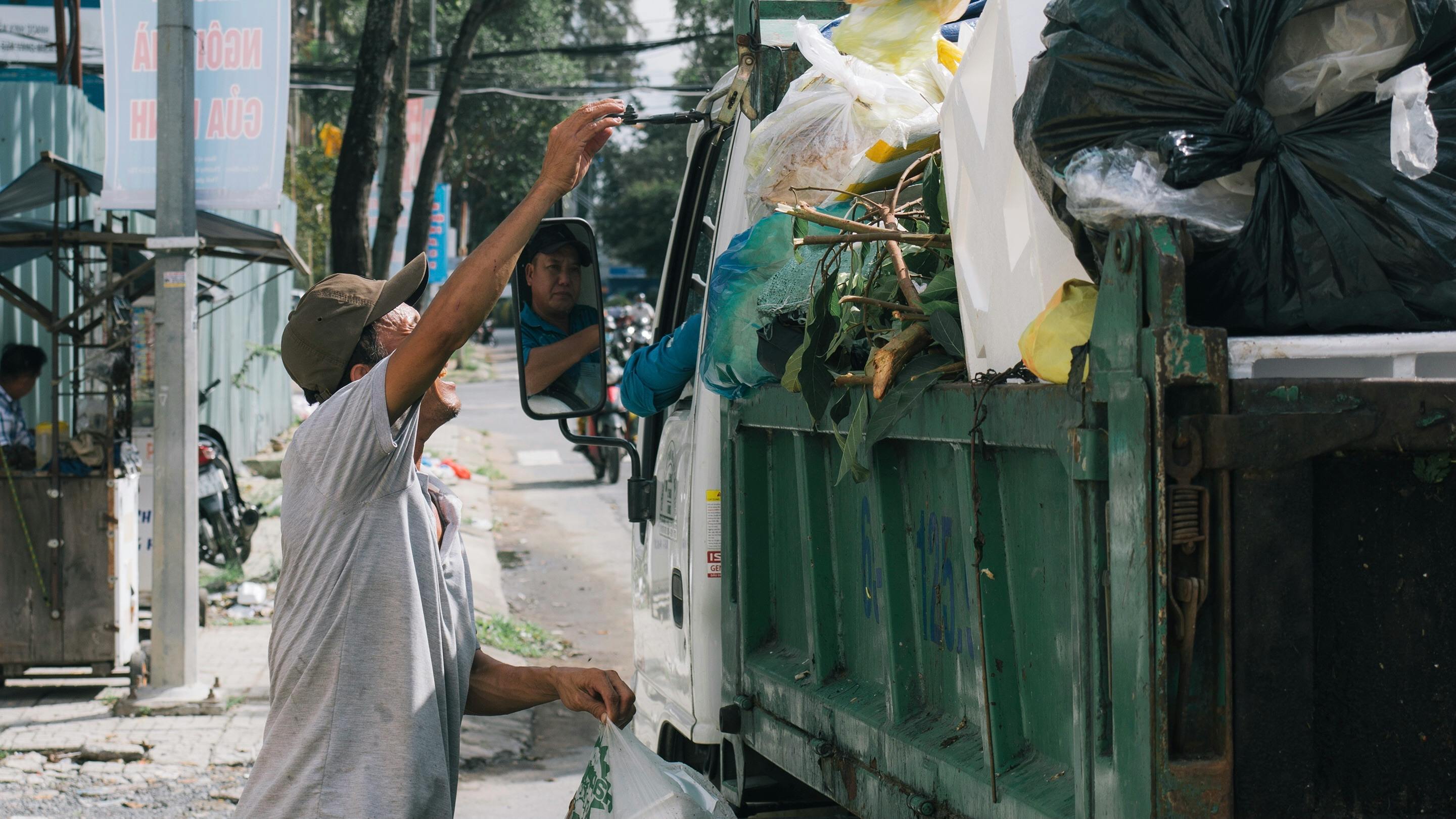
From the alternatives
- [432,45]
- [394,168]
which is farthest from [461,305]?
[432,45]

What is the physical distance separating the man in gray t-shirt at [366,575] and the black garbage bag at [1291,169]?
1.03m

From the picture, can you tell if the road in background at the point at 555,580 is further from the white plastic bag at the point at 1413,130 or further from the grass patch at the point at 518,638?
the white plastic bag at the point at 1413,130

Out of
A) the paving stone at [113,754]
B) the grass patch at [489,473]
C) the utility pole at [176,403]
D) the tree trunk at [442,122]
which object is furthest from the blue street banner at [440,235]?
the paving stone at [113,754]

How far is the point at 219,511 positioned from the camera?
9.09m

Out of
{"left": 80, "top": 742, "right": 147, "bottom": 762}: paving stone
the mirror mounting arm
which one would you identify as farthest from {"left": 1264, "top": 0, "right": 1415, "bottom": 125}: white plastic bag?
{"left": 80, "top": 742, "right": 147, "bottom": 762}: paving stone

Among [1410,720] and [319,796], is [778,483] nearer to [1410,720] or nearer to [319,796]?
[319,796]

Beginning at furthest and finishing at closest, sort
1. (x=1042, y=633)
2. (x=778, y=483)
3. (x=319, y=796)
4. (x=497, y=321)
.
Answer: (x=497, y=321)
(x=778, y=483)
(x=319, y=796)
(x=1042, y=633)

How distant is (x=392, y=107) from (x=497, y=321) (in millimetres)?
51001

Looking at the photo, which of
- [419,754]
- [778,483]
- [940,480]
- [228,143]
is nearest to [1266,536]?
[940,480]

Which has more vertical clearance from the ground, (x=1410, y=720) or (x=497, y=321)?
(x=497, y=321)

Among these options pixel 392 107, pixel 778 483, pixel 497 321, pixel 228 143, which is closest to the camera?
pixel 778 483

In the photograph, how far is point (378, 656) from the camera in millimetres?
2260

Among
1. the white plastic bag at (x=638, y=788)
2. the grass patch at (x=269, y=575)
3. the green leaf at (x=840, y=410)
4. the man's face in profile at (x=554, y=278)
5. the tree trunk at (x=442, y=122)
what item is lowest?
the grass patch at (x=269, y=575)

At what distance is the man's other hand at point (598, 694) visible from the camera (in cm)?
247
